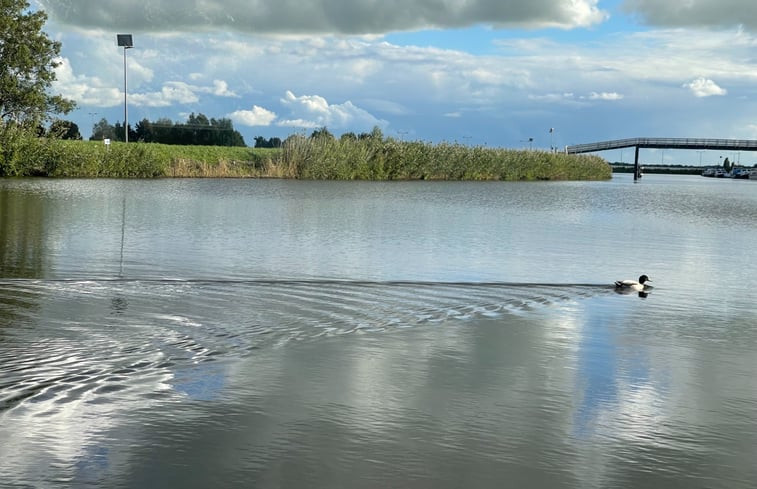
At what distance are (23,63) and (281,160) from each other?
19.1 m

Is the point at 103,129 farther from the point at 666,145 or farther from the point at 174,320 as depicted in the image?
the point at 174,320

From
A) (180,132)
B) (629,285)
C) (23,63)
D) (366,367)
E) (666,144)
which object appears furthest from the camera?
(666,144)

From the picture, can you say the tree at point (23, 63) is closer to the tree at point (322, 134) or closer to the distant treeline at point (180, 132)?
the tree at point (322, 134)

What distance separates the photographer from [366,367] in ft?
26.9

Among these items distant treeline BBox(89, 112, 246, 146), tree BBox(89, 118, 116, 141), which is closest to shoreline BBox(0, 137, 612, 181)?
distant treeline BBox(89, 112, 246, 146)

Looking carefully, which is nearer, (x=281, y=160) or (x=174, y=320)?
(x=174, y=320)

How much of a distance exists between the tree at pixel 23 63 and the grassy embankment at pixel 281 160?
4299 mm

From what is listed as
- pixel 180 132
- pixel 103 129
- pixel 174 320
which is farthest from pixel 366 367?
pixel 103 129

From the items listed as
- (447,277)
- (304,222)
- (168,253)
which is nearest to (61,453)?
(447,277)

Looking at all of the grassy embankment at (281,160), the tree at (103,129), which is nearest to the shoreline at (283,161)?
the grassy embankment at (281,160)

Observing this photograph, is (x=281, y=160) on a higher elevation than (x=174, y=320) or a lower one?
higher

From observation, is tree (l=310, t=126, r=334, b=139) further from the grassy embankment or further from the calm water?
the calm water

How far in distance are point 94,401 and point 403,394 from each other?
253 centimetres

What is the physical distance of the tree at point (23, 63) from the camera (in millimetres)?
58188
